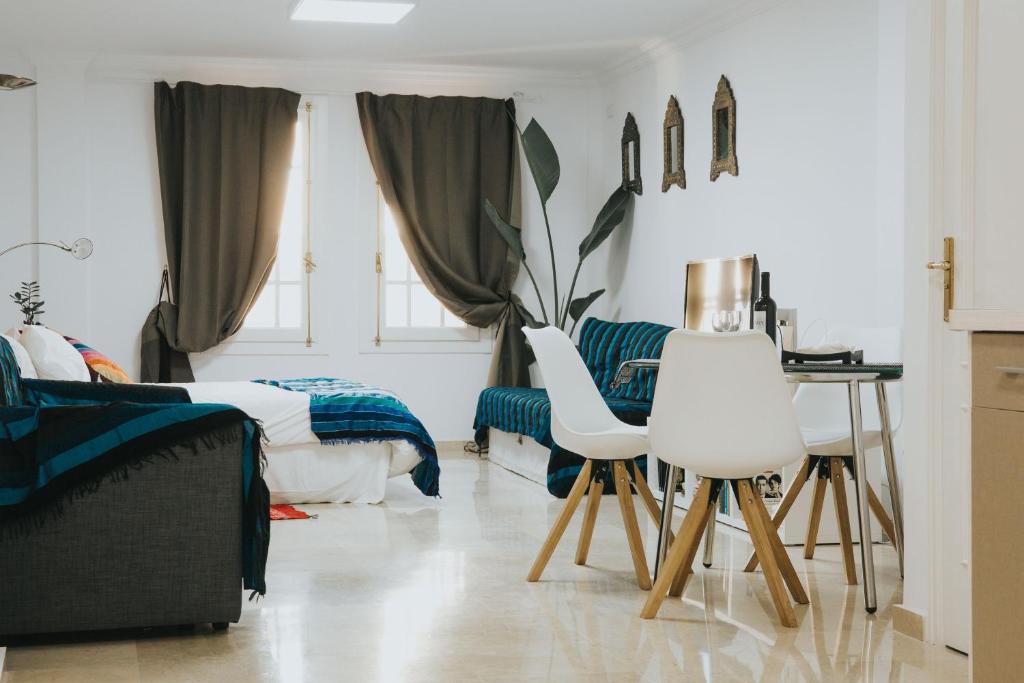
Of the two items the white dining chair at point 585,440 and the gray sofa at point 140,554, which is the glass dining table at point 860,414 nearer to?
the white dining chair at point 585,440

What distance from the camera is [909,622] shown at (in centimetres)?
333

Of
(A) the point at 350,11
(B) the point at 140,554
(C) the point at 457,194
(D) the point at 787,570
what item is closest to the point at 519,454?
(C) the point at 457,194

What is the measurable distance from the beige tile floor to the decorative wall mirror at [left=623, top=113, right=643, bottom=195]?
3.24 metres

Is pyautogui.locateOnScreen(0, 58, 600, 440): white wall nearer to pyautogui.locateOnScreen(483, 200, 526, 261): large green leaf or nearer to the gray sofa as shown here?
pyautogui.locateOnScreen(483, 200, 526, 261): large green leaf

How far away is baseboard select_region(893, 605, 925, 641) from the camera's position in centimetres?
329

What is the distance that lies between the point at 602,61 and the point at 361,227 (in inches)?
77.6

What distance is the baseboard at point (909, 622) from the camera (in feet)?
10.8

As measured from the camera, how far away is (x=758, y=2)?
5.85 meters

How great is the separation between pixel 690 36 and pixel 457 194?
2.00 metres

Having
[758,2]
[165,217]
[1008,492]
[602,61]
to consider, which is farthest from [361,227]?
[1008,492]

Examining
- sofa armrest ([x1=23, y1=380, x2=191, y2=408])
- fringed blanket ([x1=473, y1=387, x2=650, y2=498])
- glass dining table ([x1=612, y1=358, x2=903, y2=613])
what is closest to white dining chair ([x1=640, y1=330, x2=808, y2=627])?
glass dining table ([x1=612, y1=358, x2=903, y2=613])

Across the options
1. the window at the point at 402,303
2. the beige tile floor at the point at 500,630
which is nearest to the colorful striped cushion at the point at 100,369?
the beige tile floor at the point at 500,630

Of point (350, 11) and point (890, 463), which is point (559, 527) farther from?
point (350, 11)

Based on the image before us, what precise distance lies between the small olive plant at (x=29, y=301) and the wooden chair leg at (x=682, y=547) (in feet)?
14.7
